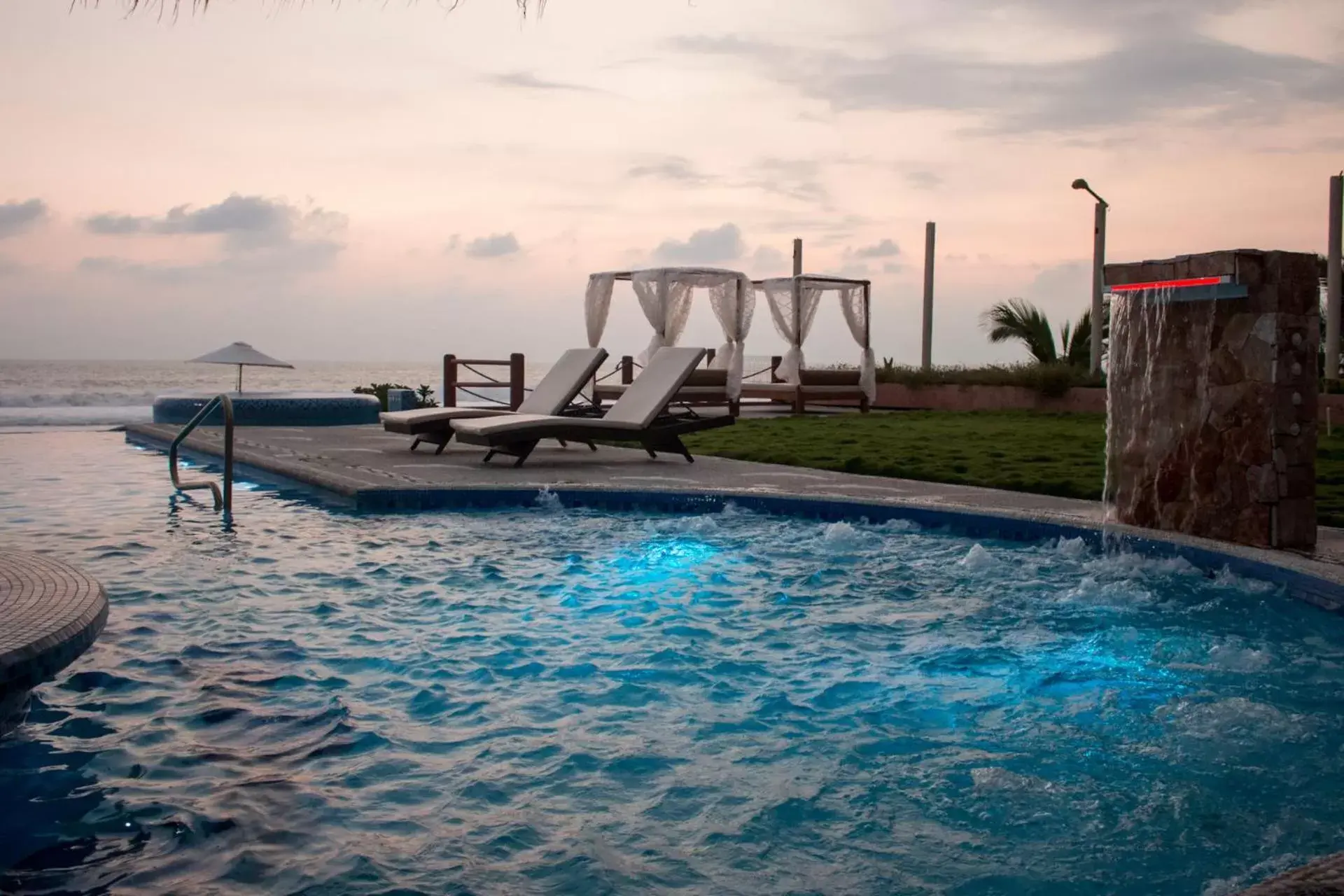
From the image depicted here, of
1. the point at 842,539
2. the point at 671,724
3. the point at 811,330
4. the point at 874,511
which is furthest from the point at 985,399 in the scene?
the point at 671,724

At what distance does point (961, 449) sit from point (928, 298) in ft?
36.5

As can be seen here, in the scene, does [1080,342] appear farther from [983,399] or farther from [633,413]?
[633,413]

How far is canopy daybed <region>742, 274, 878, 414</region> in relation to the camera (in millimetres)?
17188

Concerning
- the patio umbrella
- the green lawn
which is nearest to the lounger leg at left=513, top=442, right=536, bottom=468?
the green lawn

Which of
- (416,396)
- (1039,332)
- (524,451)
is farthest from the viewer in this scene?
(1039,332)

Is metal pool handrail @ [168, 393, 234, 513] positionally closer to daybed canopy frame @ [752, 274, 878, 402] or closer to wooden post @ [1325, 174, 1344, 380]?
daybed canopy frame @ [752, 274, 878, 402]

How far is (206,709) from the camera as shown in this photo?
338cm

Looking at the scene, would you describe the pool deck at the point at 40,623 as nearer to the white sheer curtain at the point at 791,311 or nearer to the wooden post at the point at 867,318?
the white sheer curtain at the point at 791,311

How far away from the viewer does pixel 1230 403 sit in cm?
531

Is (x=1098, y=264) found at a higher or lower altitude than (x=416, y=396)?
higher

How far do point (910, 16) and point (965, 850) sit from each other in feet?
39.1

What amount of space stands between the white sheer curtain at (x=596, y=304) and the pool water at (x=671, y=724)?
12.5 m

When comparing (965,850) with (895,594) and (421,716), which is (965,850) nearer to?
(421,716)

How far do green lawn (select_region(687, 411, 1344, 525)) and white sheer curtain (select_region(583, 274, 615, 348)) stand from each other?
451 cm
